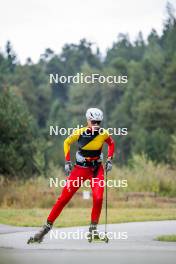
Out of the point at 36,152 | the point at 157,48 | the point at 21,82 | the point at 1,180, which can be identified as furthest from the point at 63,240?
the point at 157,48

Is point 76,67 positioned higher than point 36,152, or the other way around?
point 76,67

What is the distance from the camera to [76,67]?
11694 centimetres

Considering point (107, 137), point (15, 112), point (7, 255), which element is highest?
point (15, 112)

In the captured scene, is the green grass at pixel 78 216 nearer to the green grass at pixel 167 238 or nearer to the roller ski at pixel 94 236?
the green grass at pixel 167 238

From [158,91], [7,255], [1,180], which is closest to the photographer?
[7,255]

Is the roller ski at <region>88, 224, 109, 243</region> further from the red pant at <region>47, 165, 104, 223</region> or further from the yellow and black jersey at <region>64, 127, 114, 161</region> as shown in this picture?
the yellow and black jersey at <region>64, 127, 114, 161</region>

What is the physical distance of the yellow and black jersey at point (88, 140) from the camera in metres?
12.1

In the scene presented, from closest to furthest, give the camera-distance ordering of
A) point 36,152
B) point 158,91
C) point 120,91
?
point 36,152, point 158,91, point 120,91

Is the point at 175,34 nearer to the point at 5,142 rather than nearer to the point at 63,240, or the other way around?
the point at 5,142

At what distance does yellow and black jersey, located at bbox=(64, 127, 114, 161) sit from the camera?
12.1 m

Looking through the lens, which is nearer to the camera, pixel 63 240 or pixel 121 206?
pixel 63 240

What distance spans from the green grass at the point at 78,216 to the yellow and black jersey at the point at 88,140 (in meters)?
3.53

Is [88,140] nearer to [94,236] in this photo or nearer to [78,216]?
[94,236]

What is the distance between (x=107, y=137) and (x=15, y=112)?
57.5ft
